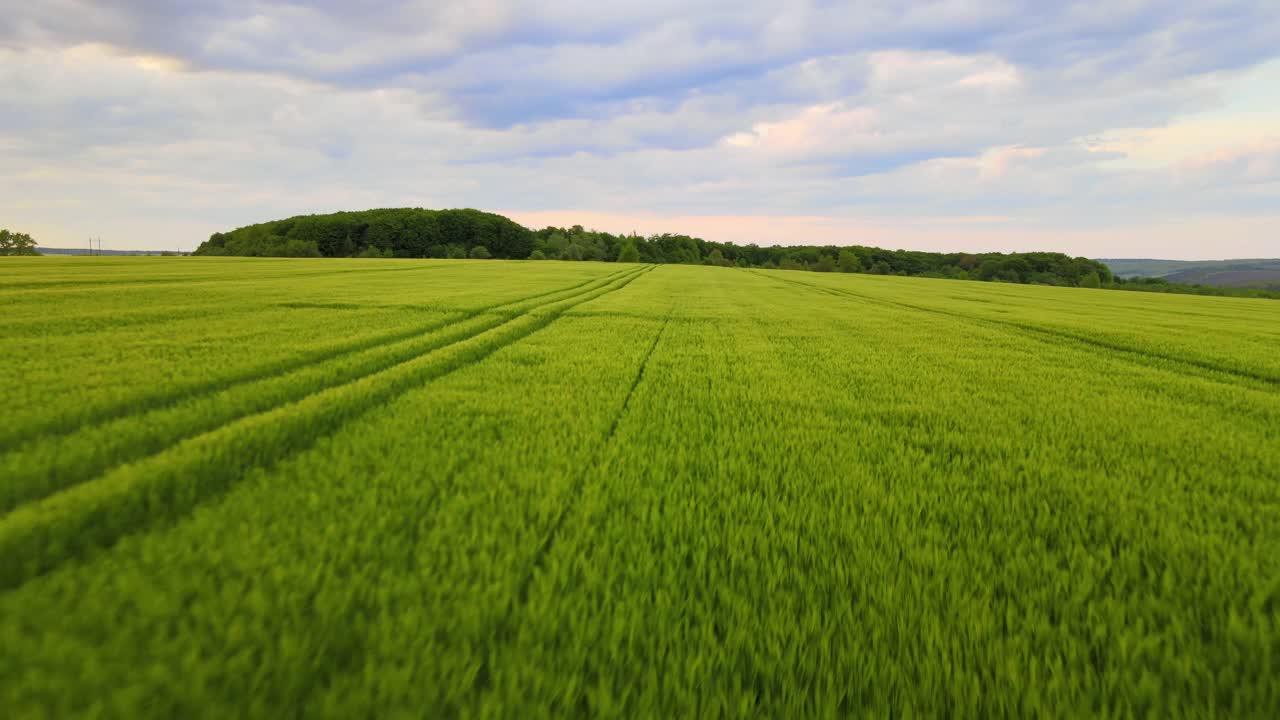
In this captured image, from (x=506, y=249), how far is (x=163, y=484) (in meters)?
121

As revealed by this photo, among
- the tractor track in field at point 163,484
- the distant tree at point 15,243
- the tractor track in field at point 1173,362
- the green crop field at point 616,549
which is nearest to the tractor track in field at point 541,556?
the green crop field at point 616,549

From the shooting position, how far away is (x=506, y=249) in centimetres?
11700

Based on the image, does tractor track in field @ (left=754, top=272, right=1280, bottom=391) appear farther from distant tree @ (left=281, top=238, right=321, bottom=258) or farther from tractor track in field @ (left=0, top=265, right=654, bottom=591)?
distant tree @ (left=281, top=238, right=321, bottom=258)

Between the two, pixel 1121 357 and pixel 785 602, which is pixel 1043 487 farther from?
pixel 1121 357

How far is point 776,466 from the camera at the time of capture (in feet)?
10.7

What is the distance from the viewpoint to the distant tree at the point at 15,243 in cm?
9900

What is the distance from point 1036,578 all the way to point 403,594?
2.52 metres

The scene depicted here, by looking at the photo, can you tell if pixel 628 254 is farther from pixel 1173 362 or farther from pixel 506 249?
pixel 1173 362

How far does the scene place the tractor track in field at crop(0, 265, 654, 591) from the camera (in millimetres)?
2035

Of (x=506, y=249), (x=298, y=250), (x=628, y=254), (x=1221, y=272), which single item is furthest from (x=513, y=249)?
(x=1221, y=272)

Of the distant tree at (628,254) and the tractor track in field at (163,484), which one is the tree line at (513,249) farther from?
the tractor track in field at (163,484)

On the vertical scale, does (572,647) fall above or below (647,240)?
below

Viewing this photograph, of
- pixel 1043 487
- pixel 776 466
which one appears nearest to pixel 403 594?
pixel 776 466

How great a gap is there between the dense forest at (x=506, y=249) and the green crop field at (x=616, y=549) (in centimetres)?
9940
